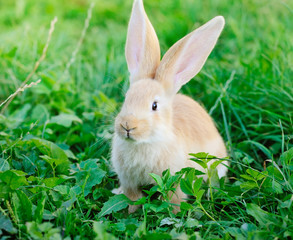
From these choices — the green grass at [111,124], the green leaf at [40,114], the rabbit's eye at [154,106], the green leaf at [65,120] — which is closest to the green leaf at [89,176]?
the green grass at [111,124]

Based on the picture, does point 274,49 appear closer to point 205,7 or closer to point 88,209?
point 205,7

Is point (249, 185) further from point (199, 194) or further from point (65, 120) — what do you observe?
point (65, 120)

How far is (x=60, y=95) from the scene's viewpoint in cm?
423

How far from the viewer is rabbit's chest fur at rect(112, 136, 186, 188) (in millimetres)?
2969

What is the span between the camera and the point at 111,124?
3.33m

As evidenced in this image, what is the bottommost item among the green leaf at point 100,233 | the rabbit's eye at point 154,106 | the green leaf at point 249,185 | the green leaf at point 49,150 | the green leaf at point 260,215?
the green leaf at point 260,215

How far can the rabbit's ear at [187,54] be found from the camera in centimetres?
306

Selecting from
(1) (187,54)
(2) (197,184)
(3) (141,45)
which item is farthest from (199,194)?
(3) (141,45)

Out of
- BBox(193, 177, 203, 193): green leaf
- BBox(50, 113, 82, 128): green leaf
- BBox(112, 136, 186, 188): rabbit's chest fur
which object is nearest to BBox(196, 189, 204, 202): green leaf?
BBox(193, 177, 203, 193): green leaf

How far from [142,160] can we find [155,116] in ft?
1.05

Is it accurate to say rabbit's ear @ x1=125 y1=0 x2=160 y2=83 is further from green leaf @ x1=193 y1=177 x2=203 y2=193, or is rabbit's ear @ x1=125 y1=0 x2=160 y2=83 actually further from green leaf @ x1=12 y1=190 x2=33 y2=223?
green leaf @ x1=12 y1=190 x2=33 y2=223

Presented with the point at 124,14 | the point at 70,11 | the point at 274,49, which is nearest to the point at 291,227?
the point at 274,49

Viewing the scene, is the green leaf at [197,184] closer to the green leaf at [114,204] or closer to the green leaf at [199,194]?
the green leaf at [199,194]

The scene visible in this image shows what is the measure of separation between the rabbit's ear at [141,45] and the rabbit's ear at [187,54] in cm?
11
